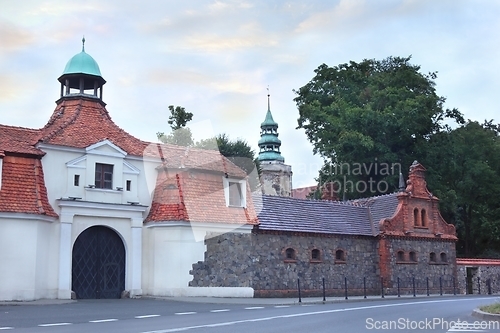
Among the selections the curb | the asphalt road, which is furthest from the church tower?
the curb

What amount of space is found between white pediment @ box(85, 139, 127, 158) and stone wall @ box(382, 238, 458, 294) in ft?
53.9

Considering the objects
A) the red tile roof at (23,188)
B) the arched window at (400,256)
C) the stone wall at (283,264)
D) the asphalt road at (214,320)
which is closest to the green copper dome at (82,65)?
the red tile roof at (23,188)

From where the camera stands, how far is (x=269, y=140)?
254 ft

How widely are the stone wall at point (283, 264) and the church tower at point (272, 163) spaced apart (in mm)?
38804

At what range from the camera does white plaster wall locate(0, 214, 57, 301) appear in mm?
23078

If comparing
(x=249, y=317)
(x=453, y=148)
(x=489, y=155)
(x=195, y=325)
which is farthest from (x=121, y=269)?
(x=489, y=155)

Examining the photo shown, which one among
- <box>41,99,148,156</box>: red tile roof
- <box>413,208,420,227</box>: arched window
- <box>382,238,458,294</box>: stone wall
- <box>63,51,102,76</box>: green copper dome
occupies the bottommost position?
<box>382,238,458,294</box>: stone wall

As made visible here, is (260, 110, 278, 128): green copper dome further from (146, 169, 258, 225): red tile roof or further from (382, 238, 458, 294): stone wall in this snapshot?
(146, 169, 258, 225): red tile roof

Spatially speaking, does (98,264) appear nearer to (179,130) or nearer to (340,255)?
(340,255)

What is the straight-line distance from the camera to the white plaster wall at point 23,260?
2308 cm

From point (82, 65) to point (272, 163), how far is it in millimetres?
46850

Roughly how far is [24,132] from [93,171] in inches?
140

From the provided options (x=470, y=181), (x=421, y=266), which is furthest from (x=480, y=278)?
(x=470, y=181)

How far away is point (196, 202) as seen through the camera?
27.7 m
